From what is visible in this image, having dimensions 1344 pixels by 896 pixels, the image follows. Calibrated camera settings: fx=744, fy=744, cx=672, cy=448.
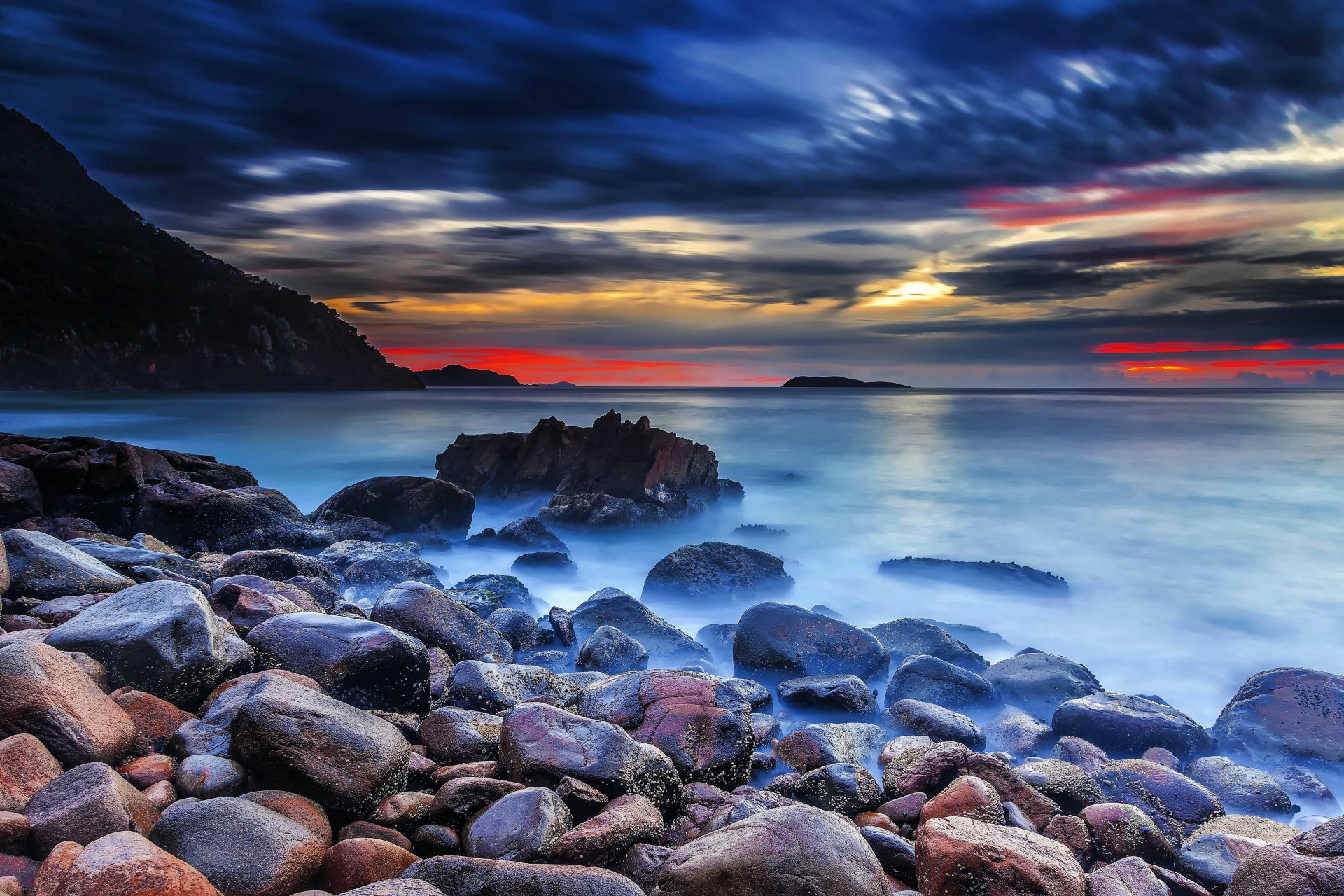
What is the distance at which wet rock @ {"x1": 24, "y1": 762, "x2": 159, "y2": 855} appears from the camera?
2.36 metres

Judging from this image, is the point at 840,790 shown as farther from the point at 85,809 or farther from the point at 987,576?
the point at 987,576

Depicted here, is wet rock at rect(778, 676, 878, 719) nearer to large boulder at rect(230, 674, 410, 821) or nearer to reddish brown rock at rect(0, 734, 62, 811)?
large boulder at rect(230, 674, 410, 821)

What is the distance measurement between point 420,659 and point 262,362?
78806 mm

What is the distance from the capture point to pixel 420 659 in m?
4.12

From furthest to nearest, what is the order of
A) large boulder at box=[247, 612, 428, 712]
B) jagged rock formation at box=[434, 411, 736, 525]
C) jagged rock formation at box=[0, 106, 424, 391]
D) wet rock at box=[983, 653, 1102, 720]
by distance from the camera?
1. jagged rock formation at box=[0, 106, 424, 391]
2. jagged rock formation at box=[434, 411, 736, 525]
3. wet rock at box=[983, 653, 1102, 720]
4. large boulder at box=[247, 612, 428, 712]

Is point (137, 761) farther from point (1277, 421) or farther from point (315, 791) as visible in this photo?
point (1277, 421)

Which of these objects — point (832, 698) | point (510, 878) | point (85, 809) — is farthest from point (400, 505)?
point (510, 878)

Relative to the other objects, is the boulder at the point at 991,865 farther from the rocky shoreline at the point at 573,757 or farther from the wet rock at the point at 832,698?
the wet rock at the point at 832,698

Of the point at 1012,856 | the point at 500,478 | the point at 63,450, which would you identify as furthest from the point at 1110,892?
the point at 500,478

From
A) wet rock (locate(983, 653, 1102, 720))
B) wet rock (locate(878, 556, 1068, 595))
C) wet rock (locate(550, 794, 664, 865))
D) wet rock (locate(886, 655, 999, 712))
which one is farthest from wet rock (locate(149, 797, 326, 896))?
wet rock (locate(878, 556, 1068, 595))

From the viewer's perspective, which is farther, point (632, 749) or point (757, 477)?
point (757, 477)

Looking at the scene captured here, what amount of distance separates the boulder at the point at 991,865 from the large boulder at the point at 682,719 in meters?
1.08

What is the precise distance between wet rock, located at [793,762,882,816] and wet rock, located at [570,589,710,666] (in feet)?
10.5

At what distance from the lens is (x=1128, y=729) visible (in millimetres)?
5426
